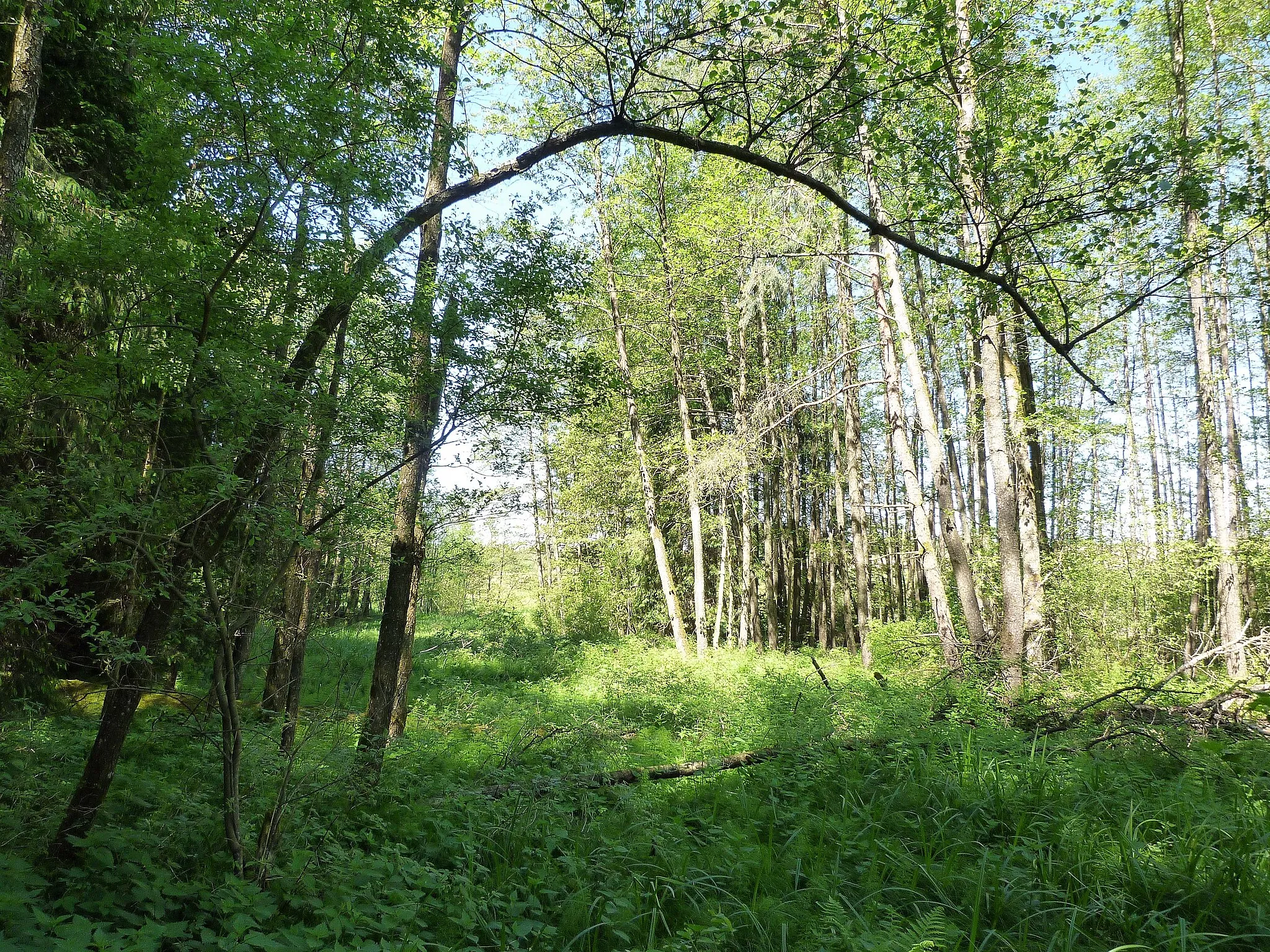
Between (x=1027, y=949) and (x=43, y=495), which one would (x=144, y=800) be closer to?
(x=43, y=495)

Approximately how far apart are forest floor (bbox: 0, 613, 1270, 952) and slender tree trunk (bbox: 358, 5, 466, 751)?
0.62 m

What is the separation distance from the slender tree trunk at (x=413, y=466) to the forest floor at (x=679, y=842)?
624mm

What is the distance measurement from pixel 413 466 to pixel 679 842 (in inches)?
158

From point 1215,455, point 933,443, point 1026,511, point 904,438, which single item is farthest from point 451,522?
point 1215,455

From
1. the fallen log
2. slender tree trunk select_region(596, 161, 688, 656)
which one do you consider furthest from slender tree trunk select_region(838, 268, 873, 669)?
the fallen log

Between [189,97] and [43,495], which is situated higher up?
[189,97]

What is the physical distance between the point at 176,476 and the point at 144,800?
6.90 ft

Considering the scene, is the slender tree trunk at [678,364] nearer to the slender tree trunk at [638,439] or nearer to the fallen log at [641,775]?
the slender tree trunk at [638,439]

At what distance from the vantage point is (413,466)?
607 cm

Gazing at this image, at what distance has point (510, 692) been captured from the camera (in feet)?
36.9

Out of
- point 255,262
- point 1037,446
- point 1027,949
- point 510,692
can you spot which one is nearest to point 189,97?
point 255,262

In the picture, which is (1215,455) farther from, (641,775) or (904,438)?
(641,775)

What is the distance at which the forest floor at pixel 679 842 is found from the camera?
2.71 metres

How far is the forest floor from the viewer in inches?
106
